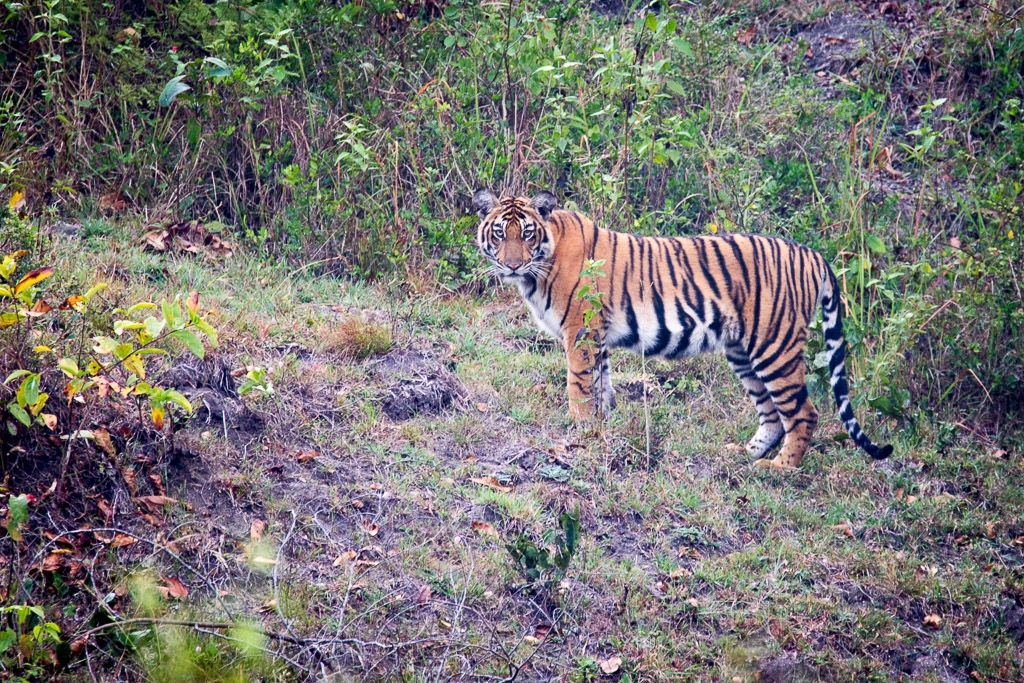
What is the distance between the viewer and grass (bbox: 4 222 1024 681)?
460 cm

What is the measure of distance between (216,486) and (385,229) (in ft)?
10.1

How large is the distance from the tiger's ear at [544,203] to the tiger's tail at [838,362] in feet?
5.91

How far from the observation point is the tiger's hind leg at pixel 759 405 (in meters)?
6.43

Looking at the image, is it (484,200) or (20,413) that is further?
(484,200)

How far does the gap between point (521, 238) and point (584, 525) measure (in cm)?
197

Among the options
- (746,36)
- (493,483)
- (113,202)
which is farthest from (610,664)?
(746,36)

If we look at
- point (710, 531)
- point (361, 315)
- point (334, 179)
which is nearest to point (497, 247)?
point (361, 315)

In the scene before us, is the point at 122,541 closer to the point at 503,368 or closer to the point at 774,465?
the point at 503,368

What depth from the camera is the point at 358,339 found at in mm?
6266

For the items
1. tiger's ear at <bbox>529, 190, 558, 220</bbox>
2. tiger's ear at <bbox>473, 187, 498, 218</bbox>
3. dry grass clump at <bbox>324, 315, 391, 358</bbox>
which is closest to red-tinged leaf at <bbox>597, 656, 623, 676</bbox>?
dry grass clump at <bbox>324, 315, 391, 358</bbox>

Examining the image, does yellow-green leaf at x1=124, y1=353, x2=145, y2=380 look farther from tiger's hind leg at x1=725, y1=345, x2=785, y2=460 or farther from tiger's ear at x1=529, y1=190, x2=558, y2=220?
tiger's hind leg at x1=725, y1=345, x2=785, y2=460

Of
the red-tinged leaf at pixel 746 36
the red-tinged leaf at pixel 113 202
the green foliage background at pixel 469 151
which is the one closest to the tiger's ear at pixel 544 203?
the green foliage background at pixel 469 151

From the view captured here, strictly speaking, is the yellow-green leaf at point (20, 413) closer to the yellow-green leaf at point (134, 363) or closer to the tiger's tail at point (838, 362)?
the yellow-green leaf at point (134, 363)

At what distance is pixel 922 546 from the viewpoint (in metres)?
5.64
